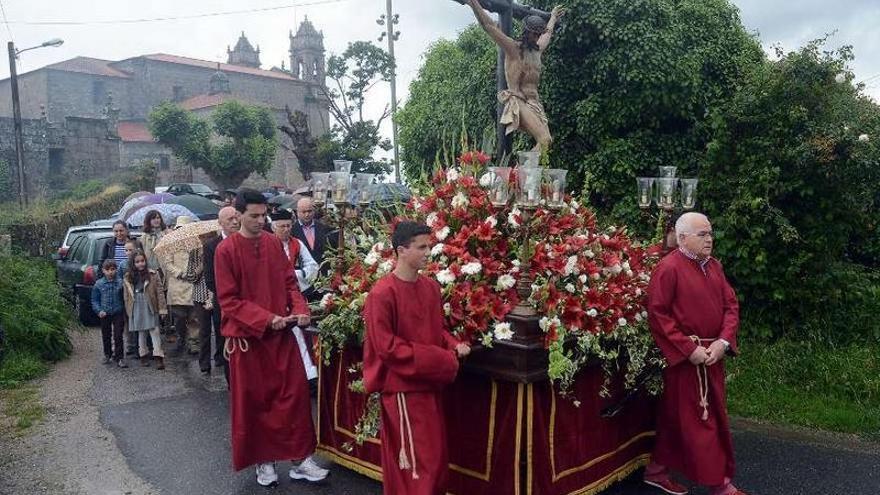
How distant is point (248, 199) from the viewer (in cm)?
477

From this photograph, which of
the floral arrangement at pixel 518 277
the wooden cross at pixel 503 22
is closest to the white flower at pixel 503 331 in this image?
the floral arrangement at pixel 518 277

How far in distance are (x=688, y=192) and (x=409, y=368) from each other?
3.11 m

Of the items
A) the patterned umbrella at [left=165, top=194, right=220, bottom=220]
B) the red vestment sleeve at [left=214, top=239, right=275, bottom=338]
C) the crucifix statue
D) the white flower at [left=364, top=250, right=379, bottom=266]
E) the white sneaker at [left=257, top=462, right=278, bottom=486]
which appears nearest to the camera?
the red vestment sleeve at [left=214, top=239, right=275, bottom=338]

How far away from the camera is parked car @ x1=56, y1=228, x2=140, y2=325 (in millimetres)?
10852

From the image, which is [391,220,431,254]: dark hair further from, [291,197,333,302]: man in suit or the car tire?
the car tire

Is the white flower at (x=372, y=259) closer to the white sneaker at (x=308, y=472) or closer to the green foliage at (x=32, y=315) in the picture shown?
the white sneaker at (x=308, y=472)

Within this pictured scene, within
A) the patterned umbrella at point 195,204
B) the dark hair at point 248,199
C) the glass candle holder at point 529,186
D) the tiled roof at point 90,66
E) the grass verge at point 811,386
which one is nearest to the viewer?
the glass candle holder at point 529,186

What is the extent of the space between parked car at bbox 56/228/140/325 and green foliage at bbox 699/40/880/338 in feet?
27.9

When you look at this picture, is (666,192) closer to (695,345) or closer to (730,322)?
(730,322)

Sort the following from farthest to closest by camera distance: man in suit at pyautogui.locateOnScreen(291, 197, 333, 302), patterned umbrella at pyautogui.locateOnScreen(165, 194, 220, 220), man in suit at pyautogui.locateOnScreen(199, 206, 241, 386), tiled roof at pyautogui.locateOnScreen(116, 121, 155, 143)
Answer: tiled roof at pyautogui.locateOnScreen(116, 121, 155, 143) < patterned umbrella at pyautogui.locateOnScreen(165, 194, 220, 220) < man in suit at pyautogui.locateOnScreen(291, 197, 333, 302) < man in suit at pyautogui.locateOnScreen(199, 206, 241, 386)

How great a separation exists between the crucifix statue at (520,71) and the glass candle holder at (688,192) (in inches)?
56.2

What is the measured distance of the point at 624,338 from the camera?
15.1ft

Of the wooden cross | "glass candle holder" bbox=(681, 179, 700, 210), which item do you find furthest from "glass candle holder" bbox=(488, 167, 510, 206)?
the wooden cross

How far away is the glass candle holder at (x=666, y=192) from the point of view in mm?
5590
